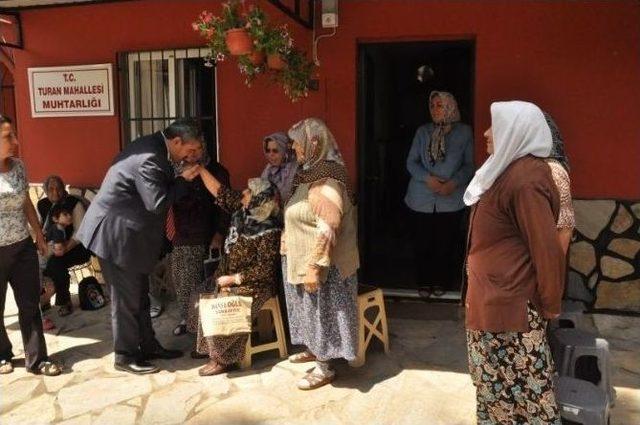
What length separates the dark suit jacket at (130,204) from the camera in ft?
12.5

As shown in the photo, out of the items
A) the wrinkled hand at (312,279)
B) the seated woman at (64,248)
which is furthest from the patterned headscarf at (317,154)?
the seated woman at (64,248)

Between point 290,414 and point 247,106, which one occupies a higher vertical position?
point 247,106

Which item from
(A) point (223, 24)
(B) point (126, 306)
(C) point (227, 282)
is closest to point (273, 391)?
(C) point (227, 282)

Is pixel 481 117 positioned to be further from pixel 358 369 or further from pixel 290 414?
pixel 290 414

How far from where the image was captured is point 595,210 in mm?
4750

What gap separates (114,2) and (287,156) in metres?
2.68

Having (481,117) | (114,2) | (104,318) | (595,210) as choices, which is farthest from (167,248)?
(595,210)

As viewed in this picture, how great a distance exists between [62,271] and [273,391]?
2.65 metres

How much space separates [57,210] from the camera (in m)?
5.42

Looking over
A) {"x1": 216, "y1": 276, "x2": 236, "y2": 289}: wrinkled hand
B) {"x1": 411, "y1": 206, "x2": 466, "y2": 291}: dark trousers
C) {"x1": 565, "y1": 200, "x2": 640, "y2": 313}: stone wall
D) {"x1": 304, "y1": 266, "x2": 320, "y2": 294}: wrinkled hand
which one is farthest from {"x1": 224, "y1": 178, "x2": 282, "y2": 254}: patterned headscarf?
{"x1": 565, "y1": 200, "x2": 640, "y2": 313}: stone wall

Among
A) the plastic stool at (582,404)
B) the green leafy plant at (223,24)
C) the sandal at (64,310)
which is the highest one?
the green leafy plant at (223,24)

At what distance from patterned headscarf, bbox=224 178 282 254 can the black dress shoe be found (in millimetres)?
979

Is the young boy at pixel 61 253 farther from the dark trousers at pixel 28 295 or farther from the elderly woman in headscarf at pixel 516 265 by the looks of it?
the elderly woman in headscarf at pixel 516 265

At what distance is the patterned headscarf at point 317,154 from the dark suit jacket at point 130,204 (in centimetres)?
87
